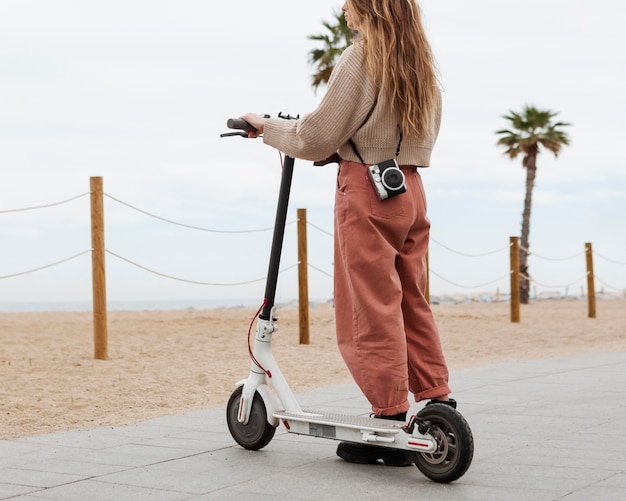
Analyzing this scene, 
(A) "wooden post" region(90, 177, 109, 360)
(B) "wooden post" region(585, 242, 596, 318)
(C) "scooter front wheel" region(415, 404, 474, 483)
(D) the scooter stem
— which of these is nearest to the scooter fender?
(D) the scooter stem

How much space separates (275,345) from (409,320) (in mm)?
7035

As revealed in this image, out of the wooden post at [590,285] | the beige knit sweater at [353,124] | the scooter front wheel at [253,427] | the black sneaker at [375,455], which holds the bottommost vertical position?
the black sneaker at [375,455]

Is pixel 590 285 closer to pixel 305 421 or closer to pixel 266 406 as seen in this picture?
pixel 266 406

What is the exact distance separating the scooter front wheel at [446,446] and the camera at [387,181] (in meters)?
0.76

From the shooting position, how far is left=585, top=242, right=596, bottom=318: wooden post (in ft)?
56.3

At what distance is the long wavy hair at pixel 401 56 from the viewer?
3338 mm

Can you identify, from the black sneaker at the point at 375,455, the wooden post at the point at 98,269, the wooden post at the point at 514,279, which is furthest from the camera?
the wooden post at the point at 514,279

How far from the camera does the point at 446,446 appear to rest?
10.3 ft

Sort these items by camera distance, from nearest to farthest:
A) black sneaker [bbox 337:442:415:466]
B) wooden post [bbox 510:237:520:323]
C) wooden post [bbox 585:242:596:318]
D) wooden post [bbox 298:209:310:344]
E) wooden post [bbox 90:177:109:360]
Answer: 1. black sneaker [bbox 337:442:415:466]
2. wooden post [bbox 90:177:109:360]
3. wooden post [bbox 298:209:310:344]
4. wooden post [bbox 510:237:520:323]
5. wooden post [bbox 585:242:596:318]

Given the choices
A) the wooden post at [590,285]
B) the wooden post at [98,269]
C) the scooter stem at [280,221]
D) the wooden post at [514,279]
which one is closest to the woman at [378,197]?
the scooter stem at [280,221]

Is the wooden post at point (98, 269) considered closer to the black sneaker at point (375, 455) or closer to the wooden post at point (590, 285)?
the black sneaker at point (375, 455)

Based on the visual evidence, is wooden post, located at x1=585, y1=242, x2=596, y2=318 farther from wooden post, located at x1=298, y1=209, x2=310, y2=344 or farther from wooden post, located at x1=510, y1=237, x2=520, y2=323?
wooden post, located at x1=298, y1=209, x2=310, y2=344

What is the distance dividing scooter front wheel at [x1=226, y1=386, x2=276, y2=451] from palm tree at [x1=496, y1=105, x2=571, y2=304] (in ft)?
78.0

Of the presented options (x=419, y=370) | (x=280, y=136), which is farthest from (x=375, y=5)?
(x=419, y=370)
